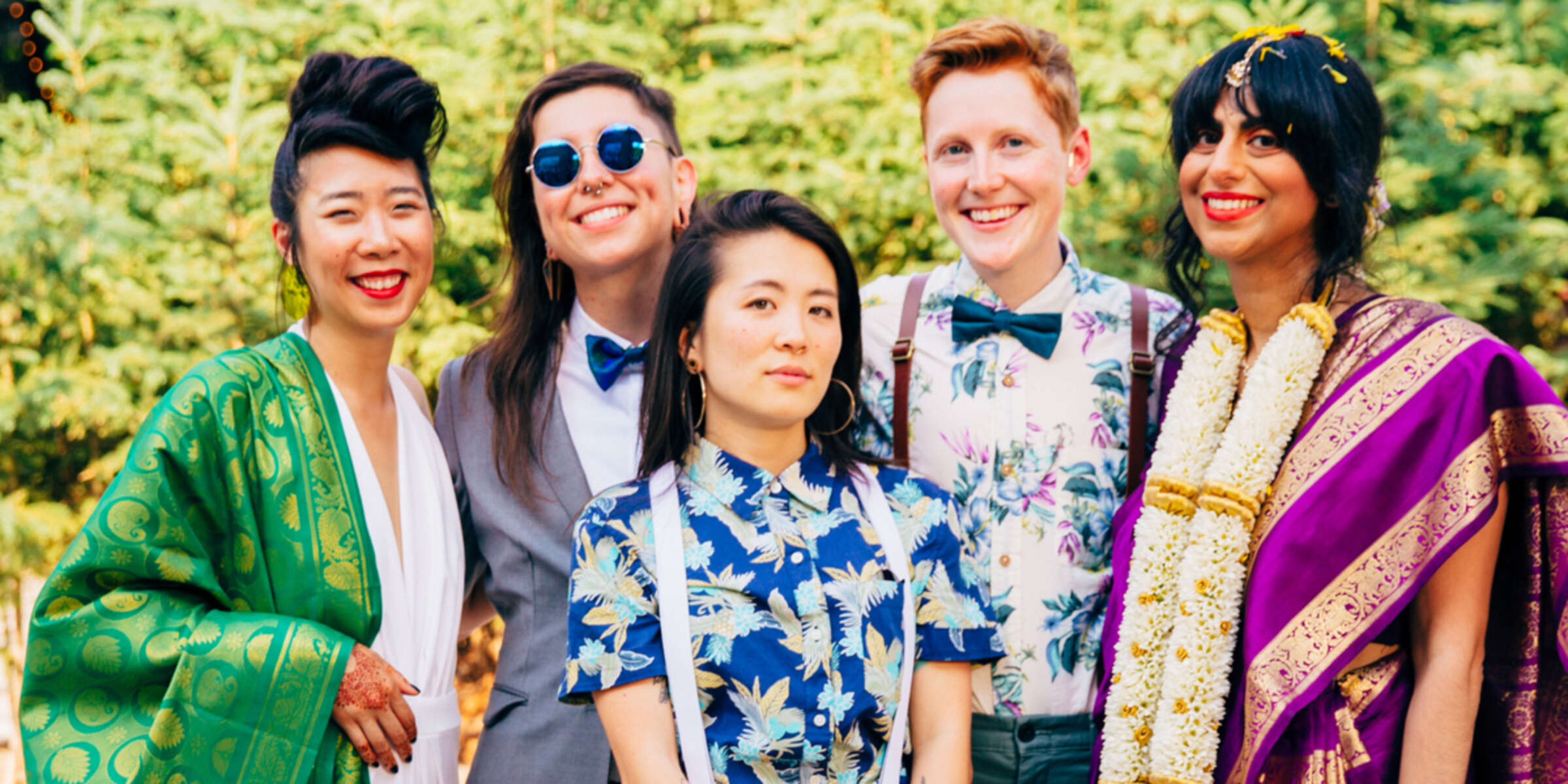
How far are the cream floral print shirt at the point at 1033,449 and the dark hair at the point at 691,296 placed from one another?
42 centimetres

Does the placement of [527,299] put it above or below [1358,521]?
above

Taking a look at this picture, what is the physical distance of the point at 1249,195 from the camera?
2.47 metres

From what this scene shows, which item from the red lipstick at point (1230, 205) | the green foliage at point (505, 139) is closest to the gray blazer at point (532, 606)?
the red lipstick at point (1230, 205)

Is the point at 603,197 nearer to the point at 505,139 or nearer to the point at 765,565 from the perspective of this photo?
the point at 765,565

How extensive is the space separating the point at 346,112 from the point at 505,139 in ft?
14.0

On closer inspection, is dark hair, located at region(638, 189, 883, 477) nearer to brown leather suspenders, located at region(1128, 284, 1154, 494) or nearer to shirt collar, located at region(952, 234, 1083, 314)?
shirt collar, located at region(952, 234, 1083, 314)

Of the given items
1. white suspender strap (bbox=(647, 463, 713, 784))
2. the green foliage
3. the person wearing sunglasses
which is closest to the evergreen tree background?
the green foliage

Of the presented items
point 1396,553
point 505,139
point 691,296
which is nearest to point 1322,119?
point 1396,553

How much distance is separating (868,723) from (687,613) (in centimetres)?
41

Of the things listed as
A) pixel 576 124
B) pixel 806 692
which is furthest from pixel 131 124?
pixel 806 692

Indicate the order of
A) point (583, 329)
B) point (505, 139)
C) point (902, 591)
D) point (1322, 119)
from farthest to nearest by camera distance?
point (505, 139), point (583, 329), point (1322, 119), point (902, 591)

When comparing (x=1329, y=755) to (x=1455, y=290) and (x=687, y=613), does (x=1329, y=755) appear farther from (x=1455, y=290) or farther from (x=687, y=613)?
(x=1455, y=290)

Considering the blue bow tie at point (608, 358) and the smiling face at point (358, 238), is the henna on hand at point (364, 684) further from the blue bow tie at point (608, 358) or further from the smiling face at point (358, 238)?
the blue bow tie at point (608, 358)

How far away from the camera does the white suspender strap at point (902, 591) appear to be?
2232 millimetres
